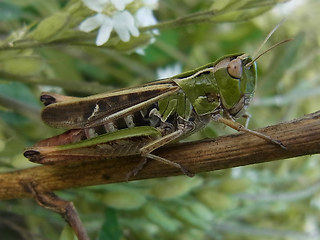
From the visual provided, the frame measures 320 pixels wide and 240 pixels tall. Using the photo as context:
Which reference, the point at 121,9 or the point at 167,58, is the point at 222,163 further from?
the point at 167,58

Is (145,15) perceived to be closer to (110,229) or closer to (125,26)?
(125,26)

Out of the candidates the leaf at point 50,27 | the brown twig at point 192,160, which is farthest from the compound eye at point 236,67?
the leaf at point 50,27

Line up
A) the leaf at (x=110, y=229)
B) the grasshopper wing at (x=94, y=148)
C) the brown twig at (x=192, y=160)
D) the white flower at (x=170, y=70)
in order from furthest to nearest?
the white flower at (x=170, y=70) < the leaf at (x=110, y=229) < the grasshopper wing at (x=94, y=148) < the brown twig at (x=192, y=160)

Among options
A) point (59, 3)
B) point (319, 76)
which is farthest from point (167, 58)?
point (319, 76)

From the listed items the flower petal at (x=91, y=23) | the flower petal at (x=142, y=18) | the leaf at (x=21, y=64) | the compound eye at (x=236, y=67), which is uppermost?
the flower petal at (x=142, y=18)

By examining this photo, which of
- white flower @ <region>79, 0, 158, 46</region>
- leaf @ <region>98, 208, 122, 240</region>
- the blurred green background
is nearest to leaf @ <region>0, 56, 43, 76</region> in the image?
the blurred green background

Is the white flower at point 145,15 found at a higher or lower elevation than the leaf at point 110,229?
higher

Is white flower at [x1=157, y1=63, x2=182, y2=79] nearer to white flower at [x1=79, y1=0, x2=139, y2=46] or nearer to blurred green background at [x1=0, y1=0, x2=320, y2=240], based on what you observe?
blurred green background at [x1=0, y1=0, x2=320, y2=240]

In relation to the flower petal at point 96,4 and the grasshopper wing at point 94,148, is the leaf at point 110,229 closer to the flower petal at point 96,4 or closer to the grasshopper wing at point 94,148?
the grasshopper wing at point 94,148
